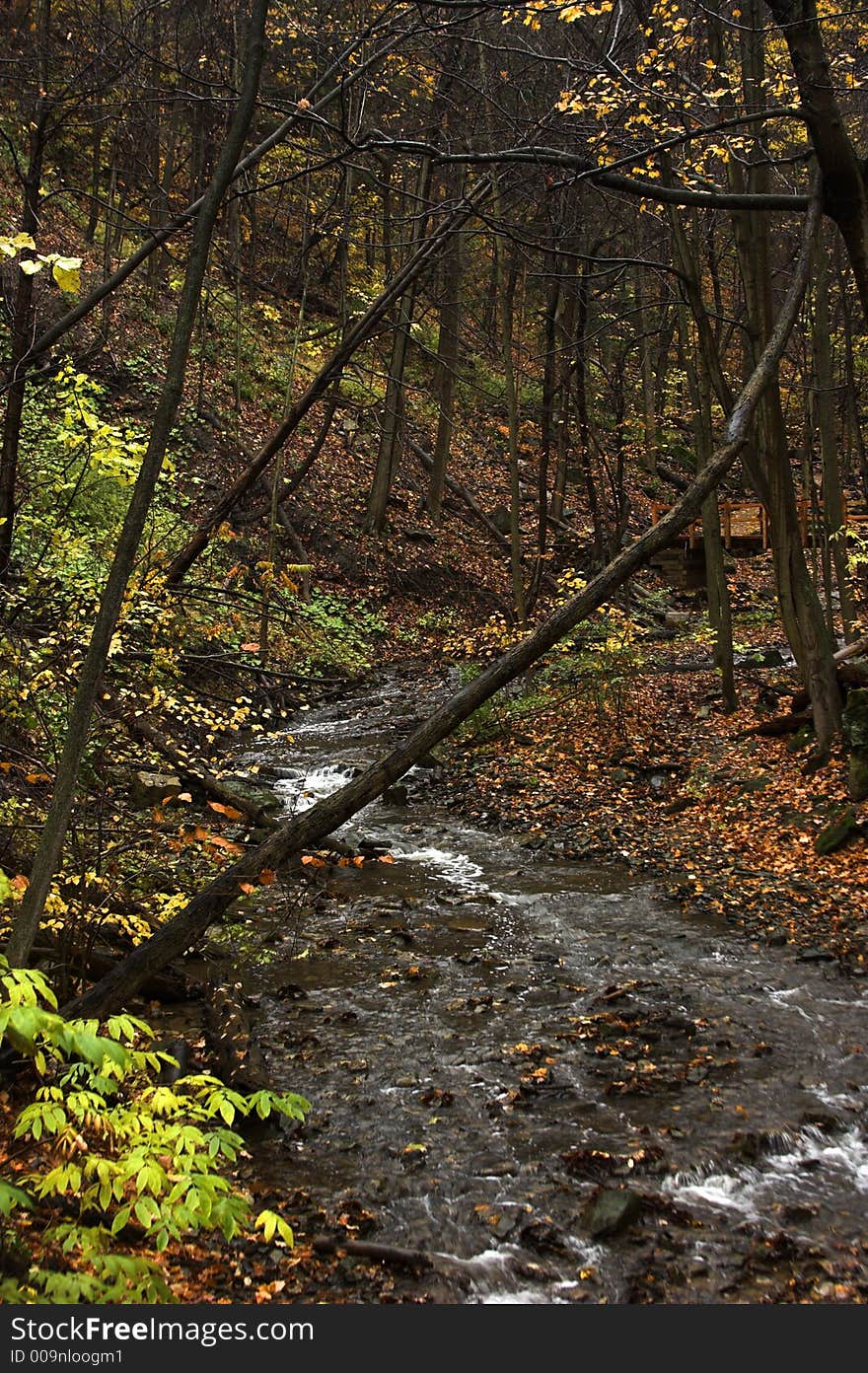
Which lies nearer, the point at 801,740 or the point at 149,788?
the point at 149,788

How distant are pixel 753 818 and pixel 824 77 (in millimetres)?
7230

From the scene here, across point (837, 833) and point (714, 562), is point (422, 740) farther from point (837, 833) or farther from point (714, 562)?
point (714, 562)

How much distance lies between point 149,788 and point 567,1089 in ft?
20.6

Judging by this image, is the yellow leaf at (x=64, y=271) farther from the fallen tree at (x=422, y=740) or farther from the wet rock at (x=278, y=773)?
the wet rock at (x=278, y=773)

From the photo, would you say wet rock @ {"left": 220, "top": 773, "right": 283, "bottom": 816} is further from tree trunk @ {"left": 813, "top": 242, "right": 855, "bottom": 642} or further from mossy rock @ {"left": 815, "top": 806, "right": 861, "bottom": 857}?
tree trunk @ {"left": 813, "top": 242, "right": 855, "bottom": 642}

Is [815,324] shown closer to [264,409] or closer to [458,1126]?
[458,1126]

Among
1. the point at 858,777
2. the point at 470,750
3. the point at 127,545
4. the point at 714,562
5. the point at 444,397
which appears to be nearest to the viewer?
the point at 127,545

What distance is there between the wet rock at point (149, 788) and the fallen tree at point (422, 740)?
5.82m

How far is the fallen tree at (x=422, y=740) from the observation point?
4383 millimetres

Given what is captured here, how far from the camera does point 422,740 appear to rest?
4535mm

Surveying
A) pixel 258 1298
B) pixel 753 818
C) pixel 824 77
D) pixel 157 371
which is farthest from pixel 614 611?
pixel 157 371

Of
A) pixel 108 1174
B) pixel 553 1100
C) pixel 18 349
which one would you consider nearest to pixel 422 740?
pixel 108 1174

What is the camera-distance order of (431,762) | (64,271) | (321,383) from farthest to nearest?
(431,762) → (321,383) → (64,271)

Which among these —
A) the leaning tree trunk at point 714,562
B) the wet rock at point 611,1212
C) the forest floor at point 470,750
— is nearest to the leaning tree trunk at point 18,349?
the forest floor at point 470,750
